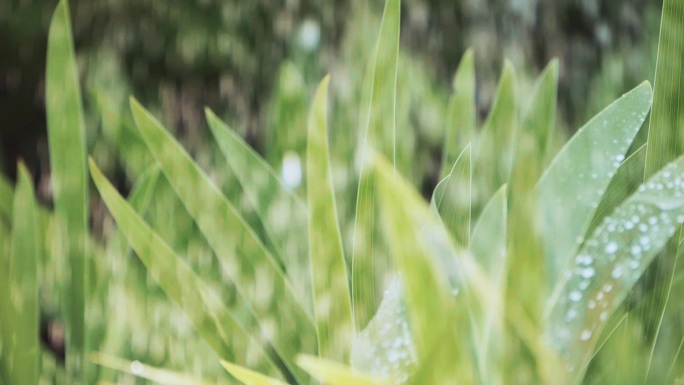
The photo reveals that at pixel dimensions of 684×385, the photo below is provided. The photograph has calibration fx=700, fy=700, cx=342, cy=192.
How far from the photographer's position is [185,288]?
44cm

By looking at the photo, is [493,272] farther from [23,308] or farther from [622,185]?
[23,308]

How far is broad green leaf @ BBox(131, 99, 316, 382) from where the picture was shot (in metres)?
0.48

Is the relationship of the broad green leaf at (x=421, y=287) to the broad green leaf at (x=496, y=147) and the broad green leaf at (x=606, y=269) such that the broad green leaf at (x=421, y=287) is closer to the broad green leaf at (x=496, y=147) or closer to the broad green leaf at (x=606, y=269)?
the broad green leaf at (x=606, y=269)

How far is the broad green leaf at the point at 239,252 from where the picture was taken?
1.59ft

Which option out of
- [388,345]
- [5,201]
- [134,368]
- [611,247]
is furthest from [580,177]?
[5,201]

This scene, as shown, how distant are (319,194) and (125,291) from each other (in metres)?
0.18

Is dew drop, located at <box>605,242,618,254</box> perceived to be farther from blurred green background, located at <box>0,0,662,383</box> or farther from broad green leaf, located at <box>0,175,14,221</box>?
broad green leaf, located at <box>0,175,14,221</box>

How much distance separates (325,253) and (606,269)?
0.17 m

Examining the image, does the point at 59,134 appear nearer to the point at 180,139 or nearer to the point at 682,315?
the point at 180,139

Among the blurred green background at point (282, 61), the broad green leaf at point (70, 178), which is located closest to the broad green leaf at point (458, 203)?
the blurred green background at point (282, 61)

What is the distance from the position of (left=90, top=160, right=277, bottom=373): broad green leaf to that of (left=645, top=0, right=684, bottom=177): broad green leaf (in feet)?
0.97

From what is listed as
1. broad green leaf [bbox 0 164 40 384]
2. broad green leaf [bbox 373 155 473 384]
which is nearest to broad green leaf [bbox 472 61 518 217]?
broad green leaf [bbox 373 155 473 384]

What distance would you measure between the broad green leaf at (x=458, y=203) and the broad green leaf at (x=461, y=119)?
0.08m

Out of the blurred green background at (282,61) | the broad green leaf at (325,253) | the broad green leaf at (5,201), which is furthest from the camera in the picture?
the blurred green background at (282,61)
